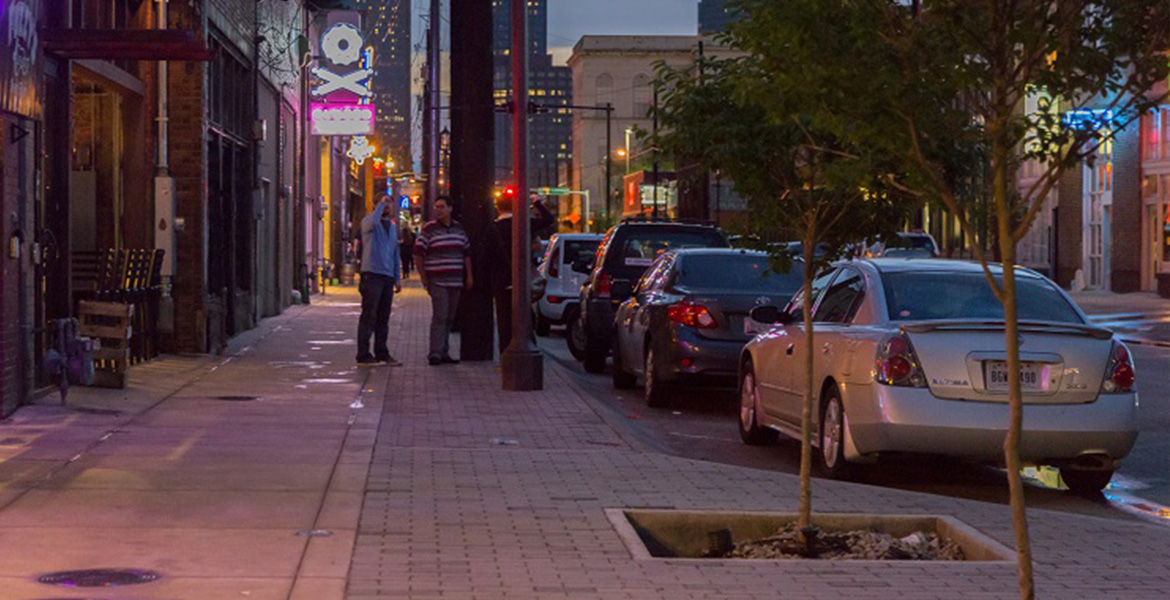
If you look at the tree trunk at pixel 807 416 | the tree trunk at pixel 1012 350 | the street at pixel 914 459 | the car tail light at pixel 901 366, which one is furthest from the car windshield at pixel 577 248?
the tree trunk at pixel 1012 350

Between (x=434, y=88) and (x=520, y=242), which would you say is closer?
(x=520, y=242)

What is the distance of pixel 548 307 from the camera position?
96.9 feet

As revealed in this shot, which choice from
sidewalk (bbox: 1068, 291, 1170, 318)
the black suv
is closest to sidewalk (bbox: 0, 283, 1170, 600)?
the black suv

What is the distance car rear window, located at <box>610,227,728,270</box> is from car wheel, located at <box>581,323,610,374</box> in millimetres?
997

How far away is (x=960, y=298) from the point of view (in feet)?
40.2

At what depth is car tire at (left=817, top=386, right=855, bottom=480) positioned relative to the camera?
11.9 meters

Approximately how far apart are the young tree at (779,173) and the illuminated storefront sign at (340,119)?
3134 centimetres

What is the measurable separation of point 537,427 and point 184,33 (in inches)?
183

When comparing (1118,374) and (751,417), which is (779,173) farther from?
(751,417)

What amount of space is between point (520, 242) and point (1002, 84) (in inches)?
496

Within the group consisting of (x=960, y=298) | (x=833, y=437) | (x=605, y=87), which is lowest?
(x=833, y=437)

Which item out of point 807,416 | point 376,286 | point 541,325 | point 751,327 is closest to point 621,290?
point 376,286

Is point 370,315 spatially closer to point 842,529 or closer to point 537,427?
point 537,427

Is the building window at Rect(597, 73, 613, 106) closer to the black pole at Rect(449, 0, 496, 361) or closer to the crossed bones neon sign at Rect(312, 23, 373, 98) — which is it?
the crossed bones neon sign at Rect(312, 23, 373, 98)
